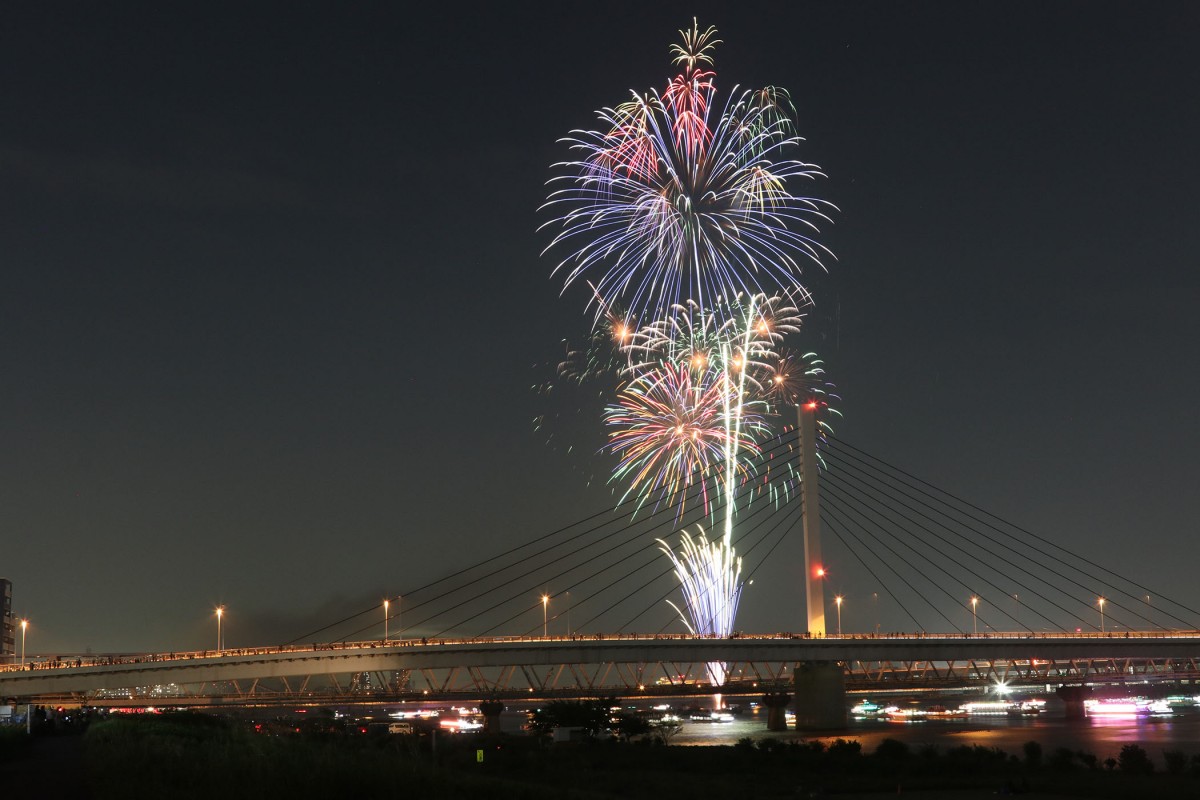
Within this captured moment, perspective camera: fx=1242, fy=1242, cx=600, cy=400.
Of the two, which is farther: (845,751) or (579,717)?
(579,717)

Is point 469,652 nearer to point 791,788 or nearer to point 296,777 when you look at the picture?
point 791,788

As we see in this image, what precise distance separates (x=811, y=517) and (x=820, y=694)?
654 inches

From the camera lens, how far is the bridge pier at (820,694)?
115000 mm

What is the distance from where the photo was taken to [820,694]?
115 meters

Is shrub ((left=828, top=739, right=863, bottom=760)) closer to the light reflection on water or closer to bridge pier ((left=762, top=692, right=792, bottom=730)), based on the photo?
the light reflection on water

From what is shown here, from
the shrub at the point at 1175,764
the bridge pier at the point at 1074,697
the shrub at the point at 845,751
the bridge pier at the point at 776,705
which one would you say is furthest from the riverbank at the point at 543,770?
the bridge pier at the point at 1074,697

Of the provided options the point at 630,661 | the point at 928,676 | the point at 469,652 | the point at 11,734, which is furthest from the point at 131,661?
the point at 928,676

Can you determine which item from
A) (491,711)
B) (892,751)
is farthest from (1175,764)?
→ (491,711)

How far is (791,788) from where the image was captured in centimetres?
5681

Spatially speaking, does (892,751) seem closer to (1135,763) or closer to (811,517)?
(1135,763)

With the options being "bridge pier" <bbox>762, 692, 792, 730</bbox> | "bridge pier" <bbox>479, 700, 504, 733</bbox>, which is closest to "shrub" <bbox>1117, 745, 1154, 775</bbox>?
"bridge pier" <bbox>762, 692, 792, 730</bbox>

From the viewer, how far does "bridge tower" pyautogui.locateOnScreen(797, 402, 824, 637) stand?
11262 cm

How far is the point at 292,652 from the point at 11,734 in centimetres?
5006

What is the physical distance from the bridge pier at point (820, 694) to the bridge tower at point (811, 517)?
12.8ft
